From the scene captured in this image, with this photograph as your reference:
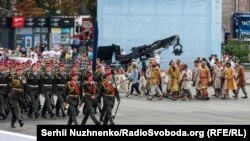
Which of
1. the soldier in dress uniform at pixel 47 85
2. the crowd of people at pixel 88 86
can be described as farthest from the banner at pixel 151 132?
the soldier in dress uniform at pixel 47 85

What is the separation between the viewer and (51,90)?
23578 mm

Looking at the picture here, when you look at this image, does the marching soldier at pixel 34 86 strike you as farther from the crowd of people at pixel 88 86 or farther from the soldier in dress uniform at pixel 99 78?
the soldier in dress uniform at pixel 99 78

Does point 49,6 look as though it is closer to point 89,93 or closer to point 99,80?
point 99,80

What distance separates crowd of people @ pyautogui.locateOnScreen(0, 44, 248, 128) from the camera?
2008cm

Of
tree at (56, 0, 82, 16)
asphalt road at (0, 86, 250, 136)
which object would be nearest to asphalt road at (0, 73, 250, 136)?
asphalt road at (0, 86, 250, 136)

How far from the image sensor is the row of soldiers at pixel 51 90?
65.7 ft

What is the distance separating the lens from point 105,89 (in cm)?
1995

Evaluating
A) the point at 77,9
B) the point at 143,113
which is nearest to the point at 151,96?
the point at 143,113

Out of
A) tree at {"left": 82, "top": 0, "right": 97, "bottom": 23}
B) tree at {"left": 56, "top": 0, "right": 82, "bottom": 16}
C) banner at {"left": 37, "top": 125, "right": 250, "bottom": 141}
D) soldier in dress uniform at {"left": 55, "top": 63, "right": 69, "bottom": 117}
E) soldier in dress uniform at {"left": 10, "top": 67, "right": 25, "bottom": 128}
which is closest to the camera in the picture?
banner at {"left": 37, "top": 125, "right": 250, "bottom": 141}

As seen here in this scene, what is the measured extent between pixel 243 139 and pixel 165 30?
34830 millimetres

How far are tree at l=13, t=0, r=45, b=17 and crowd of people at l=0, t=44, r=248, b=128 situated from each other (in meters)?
29.1

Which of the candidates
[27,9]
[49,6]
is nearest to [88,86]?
[27,9]

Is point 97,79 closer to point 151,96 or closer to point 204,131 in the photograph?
point 151,96

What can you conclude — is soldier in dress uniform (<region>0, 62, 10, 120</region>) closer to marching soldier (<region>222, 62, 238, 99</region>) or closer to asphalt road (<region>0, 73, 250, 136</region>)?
asphalt road (<region>0, 73, 250, 136</region>)
